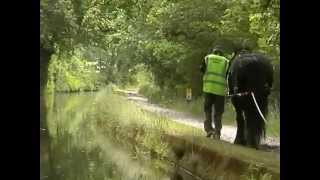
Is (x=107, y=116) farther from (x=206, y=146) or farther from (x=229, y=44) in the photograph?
(x=229, y=44)

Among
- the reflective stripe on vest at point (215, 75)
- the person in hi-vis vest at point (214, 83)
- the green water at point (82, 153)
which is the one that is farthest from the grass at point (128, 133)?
the reflective stripe on vest at point (215, 75)

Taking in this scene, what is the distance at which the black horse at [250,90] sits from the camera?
7.84ft

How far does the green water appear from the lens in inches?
96.3

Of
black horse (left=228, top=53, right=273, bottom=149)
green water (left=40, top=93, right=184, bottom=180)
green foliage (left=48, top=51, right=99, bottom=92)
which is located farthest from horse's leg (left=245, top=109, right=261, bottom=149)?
green foliage (left=48, top=51, right=99, bottom=92)

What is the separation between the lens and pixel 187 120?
242 cm

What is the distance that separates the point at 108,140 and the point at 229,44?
2.85 ft

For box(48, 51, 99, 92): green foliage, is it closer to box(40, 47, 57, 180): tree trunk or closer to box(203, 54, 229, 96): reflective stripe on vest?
box(40, 47, 57, 180): tree trunk

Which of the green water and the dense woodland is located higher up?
the dense woodland

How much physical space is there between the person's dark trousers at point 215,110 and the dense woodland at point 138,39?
8 cm

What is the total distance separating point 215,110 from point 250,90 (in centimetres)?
23

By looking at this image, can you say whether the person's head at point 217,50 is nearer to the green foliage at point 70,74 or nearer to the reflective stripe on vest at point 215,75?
the reflective stripe on vest at point 215,75

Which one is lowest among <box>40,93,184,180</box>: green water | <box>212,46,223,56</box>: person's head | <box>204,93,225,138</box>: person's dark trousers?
<box>40,93,184,180</box>: green water

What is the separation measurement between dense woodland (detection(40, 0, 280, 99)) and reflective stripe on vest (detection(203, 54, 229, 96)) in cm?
4
